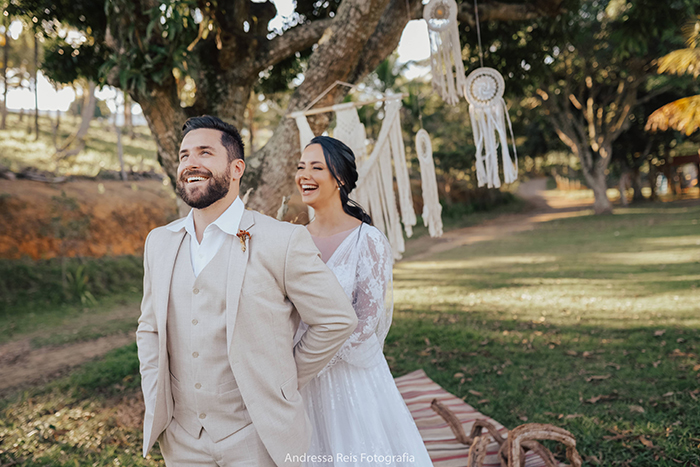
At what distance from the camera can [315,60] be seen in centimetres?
354

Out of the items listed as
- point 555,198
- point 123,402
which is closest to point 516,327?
point 123,402

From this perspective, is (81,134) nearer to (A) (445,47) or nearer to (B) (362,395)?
(A) (445,47)

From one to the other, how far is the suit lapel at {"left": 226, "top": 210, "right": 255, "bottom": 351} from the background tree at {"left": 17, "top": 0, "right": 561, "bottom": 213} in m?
1.90

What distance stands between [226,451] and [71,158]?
56.6 ft

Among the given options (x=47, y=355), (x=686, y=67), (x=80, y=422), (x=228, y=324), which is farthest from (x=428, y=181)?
(x=686, y=67)

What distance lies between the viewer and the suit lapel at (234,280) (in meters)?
1.49

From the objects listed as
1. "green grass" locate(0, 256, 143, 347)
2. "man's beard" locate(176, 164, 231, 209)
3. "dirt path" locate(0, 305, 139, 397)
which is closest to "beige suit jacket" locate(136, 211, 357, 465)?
"man's beard" locate(176, 164, 231, 209)

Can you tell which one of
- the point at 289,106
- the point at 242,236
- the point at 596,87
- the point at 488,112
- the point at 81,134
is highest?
the point at 596,87

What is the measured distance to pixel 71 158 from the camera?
52.1 ft

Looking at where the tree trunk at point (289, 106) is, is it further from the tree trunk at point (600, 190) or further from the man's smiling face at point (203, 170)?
the tree trunk at point (600, 190)

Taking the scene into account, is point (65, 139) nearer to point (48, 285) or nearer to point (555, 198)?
point (48, 285)

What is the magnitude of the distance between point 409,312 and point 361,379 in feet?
15.9

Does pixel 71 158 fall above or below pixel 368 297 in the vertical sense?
above

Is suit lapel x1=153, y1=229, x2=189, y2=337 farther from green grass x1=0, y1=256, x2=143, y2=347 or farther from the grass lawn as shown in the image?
green grass x1=0, y1=256, x2=143, y2=347
